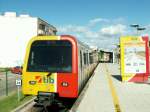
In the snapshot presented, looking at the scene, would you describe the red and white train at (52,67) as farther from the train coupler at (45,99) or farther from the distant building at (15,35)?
the distant building at (15,35)

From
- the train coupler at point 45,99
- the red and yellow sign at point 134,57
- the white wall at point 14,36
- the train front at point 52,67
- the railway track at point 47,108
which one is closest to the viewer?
the train coupler at point 45,99

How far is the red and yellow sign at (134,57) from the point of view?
2645cm

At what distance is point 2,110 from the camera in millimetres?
13242

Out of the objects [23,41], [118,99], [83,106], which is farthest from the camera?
[23,41]

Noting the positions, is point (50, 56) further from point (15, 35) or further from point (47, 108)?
point (15, 35)

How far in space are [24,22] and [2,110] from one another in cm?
6929

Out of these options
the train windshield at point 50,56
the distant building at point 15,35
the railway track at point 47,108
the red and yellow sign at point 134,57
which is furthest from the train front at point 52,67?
the distant building at point 15,35

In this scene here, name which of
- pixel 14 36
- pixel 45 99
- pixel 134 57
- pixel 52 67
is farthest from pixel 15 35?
pixel 45 99

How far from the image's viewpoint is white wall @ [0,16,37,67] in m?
79.1

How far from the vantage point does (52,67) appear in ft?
44.1

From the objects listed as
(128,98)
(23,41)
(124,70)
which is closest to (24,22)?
(23,41)

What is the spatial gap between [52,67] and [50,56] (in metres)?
0.44

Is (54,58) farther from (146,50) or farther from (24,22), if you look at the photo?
(24,22)

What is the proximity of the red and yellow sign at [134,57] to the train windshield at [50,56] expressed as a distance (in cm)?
1344
